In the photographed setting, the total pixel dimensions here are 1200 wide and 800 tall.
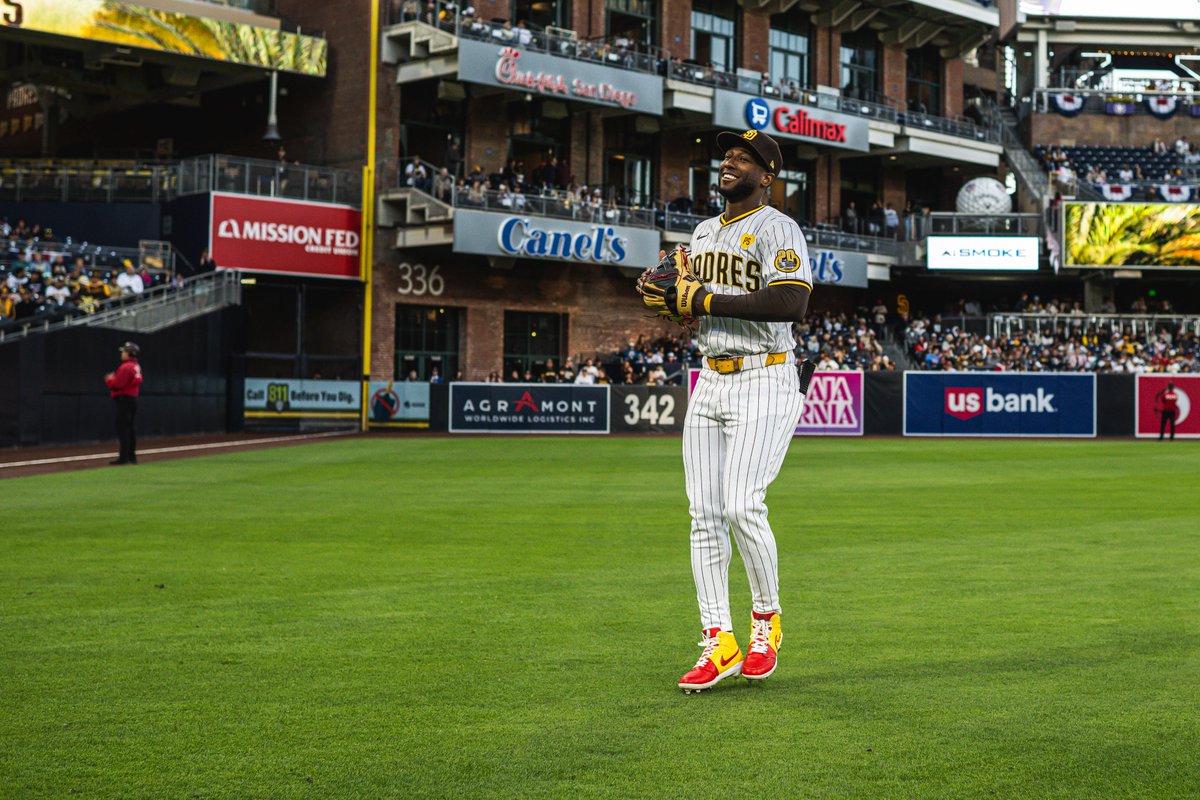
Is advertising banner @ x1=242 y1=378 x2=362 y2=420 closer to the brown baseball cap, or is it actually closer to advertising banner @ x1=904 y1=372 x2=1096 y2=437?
advertising banner @ x1=904 y1=372 x2=1096 y2=437

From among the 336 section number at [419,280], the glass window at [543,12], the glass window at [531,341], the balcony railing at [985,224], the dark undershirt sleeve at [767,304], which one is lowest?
the dark undershirt sleeve at [767,304]

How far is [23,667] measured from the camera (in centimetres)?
658

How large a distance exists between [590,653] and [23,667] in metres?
2.80

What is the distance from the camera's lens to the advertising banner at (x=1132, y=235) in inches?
2031

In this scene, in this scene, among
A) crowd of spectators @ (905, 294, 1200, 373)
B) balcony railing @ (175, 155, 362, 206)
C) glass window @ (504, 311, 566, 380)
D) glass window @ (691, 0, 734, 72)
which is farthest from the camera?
glass window @ (691, 0, 734, 72)

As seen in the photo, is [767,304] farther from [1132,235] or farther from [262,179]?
[1132,235]

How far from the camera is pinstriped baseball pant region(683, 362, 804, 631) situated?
6.36 m

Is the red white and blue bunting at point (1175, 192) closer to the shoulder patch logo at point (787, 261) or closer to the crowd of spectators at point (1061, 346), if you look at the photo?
the crowd of spectators at point (1061, 346)

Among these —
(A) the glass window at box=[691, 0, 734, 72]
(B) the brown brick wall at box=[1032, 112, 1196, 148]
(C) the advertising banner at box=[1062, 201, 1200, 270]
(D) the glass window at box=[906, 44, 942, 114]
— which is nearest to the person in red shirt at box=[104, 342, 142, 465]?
(A) the glass window at box=[691, 0, 734, 72]

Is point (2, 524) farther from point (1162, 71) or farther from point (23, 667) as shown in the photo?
point (1162, 71)

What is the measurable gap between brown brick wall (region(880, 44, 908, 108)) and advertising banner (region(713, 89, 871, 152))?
5.45 metres

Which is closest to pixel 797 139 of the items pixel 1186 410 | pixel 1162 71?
pixel 1186 410

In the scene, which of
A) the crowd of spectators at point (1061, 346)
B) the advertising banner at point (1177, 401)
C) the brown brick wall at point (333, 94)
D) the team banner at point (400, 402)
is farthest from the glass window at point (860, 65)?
the team banner at point (400, 402)

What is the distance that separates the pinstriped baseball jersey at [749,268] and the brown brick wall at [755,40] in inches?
1877
